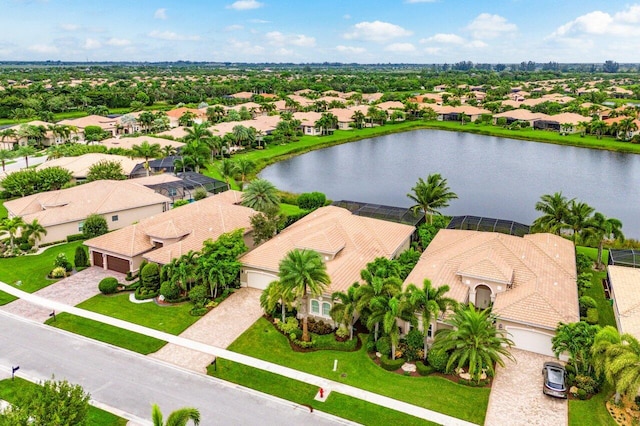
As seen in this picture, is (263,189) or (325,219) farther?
(263,189)

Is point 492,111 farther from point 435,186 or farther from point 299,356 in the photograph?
point 299,356

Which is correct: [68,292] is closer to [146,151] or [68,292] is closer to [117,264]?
[117,264]

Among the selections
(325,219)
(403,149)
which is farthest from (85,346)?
(403,149)

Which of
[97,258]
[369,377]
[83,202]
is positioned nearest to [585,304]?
[369,377]

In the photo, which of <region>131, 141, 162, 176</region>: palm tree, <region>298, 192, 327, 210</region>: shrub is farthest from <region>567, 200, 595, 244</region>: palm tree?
<region>131, 141, 162, 176</region>: palm tree

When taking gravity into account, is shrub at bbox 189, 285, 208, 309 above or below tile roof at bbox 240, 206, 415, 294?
below

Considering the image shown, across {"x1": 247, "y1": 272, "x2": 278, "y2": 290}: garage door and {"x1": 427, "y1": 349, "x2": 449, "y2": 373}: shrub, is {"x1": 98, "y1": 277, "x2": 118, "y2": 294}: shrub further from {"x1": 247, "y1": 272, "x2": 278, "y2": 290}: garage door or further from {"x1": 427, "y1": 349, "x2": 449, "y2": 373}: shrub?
{"x1": 427, "y1": 349, "x2": 449, "y2": 373}: shrub
